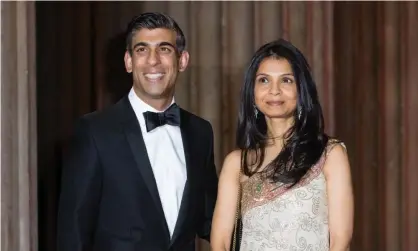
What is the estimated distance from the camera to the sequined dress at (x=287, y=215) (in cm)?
202

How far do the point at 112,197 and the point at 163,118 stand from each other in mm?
250

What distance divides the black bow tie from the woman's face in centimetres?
25

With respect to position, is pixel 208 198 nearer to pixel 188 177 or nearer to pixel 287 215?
pixel 188 177

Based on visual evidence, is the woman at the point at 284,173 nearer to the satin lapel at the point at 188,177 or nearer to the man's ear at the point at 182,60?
the satin lapel at the point at 188,177

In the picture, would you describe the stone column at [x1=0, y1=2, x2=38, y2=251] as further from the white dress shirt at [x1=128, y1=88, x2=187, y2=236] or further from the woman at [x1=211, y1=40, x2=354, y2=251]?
the woman at [x1=211, y1=40, x2=354, y2=251]

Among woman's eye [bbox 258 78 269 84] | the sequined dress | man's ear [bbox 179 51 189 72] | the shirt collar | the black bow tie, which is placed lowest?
the sequined dress

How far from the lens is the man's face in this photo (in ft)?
6.98

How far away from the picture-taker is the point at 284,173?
81.3 inches

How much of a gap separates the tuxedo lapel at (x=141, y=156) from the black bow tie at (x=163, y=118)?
0.04 metres

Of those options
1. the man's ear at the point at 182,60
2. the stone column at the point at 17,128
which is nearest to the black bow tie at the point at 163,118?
the man's ear at the point at 182,60

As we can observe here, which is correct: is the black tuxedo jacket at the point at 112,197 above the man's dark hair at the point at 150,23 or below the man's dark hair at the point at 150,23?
below

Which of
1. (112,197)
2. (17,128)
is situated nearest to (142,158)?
(112,197)

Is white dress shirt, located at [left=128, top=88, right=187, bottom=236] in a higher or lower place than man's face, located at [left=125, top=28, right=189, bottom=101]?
lower

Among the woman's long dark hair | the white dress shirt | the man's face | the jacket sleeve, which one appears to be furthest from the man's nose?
the jacket sleeve
